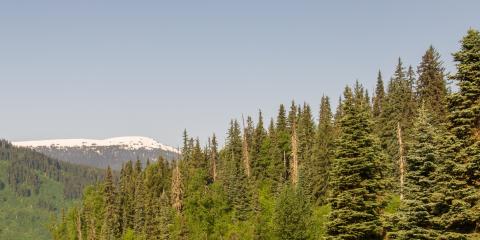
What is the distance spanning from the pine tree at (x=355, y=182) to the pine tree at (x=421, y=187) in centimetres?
430

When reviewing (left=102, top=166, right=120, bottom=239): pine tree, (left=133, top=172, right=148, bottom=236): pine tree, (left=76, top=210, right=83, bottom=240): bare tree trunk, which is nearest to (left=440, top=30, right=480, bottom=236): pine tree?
(left=133, top=172, right=148, bottom=236): pine tree

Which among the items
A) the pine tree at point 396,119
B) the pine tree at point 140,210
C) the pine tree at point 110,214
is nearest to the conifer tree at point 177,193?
the pine tree at point 140,210

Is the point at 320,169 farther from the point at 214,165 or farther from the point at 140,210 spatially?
the point at 214,165

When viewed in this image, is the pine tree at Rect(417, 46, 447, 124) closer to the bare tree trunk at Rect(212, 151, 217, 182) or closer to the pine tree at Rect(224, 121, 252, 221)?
the pine tree at Rect(224, 121, 252, 221)

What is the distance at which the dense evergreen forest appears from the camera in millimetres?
26000

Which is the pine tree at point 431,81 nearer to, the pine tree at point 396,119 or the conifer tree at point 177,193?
the pine tree at point 396,119

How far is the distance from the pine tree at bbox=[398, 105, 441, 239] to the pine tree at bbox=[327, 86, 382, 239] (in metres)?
4.30

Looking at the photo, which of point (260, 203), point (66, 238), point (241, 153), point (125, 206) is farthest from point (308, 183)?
point (66, 238)

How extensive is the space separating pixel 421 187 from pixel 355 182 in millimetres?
6707

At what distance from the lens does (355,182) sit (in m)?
34.2

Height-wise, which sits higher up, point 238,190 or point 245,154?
point 245,154

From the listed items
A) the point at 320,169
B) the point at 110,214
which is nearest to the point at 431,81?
the point at 320,169

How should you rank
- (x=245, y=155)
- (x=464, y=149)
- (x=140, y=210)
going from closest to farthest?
(x=464, y=149) → (x=140, y=210) → (x=245, y=155)

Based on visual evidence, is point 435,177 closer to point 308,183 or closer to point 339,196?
point 339,196
